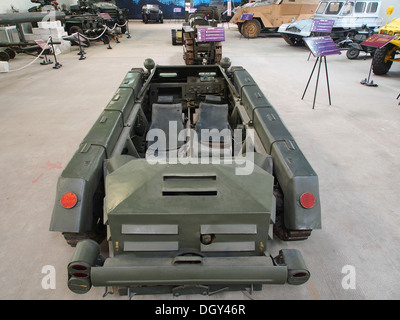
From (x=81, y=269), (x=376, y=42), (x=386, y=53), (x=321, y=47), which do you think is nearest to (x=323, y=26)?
(x=376, y=42)

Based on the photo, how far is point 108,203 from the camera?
6.24 ft

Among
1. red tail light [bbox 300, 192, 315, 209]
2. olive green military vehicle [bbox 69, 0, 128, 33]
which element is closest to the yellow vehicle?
red tail light [bbox 300, 192, 315, 209]

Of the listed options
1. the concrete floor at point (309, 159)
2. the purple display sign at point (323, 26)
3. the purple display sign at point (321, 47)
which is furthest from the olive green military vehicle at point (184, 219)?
the purple display sign at point (323, 26)

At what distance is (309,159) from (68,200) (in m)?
3.24

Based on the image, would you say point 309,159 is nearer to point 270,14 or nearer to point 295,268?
point 295,268

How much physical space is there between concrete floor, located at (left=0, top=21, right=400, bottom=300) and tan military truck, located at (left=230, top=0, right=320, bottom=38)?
5.62 m

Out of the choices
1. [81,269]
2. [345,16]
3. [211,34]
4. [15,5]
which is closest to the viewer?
[81,269]

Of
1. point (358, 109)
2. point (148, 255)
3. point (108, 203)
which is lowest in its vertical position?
point (358, 109)

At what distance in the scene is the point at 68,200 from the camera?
217 centimetres

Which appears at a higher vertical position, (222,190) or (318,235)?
(222,190)

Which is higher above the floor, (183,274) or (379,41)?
(379,41)

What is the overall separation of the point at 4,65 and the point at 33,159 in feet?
21.9
